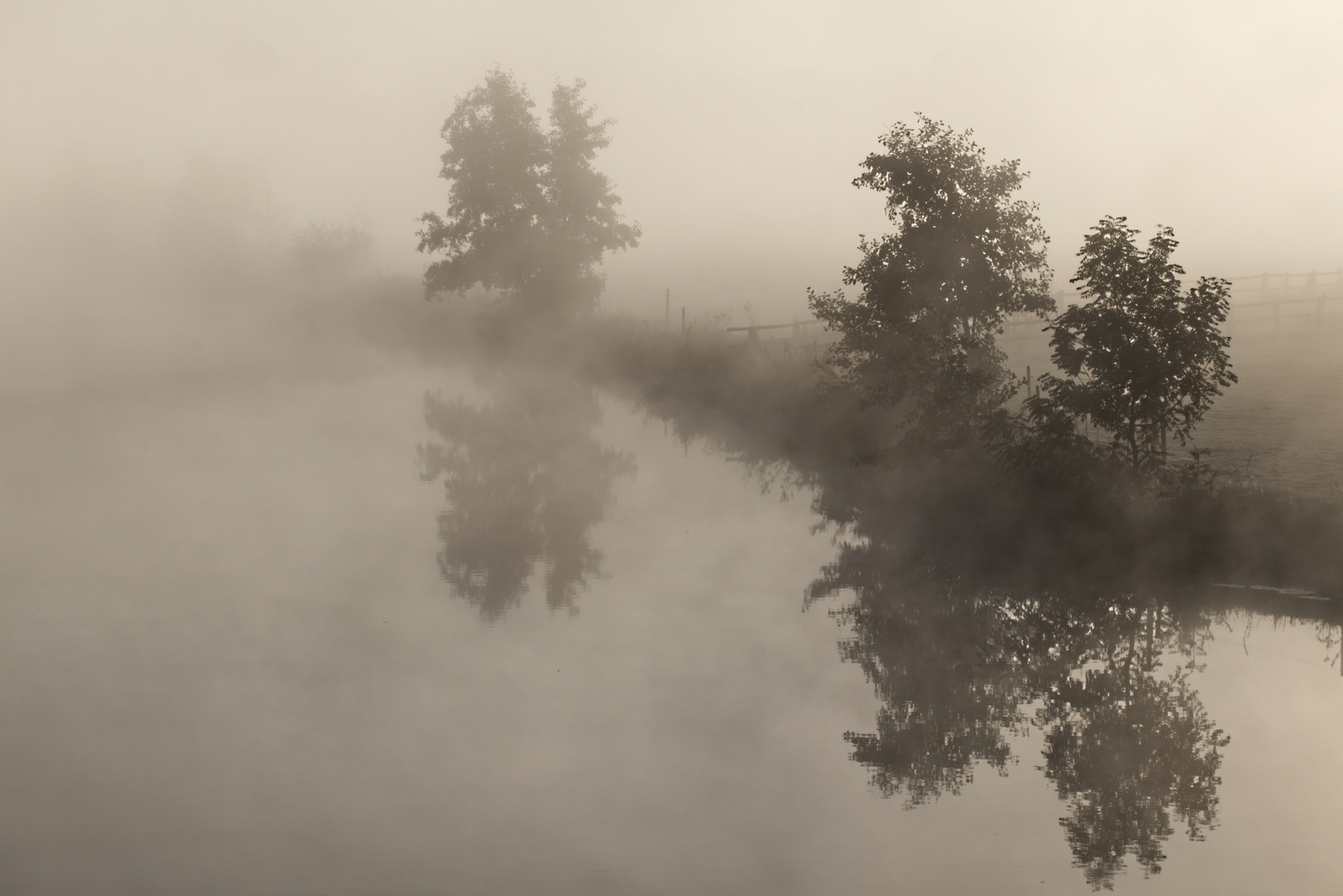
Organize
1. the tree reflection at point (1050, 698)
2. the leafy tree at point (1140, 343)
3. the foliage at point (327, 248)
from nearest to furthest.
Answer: the tree reflection at point (1050, 698) → the leafy tree at point (1140, 343) → the foliage at point (327, 248)

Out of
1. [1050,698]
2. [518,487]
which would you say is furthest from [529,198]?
[1050,698]

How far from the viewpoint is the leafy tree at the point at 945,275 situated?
2492 centimetres

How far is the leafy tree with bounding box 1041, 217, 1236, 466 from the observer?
67.1 feet

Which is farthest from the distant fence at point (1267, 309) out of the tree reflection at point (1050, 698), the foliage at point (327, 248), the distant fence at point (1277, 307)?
the foliage at point (327, 248)

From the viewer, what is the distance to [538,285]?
54781 millimetres

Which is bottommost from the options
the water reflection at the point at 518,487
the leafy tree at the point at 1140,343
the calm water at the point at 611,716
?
the calm water at the point at 611,716

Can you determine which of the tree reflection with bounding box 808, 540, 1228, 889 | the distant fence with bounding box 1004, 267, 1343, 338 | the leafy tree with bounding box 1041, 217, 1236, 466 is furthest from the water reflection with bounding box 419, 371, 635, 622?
the distant fence with bounding box 1004, 267, 1343, 338

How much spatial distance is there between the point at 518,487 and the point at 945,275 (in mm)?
10666

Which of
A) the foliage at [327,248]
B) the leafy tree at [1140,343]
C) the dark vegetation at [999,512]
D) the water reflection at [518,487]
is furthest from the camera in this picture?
the foliage at [327,248]

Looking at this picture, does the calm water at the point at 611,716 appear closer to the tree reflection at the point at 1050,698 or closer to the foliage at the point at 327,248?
the tree reflection at the point at 1050,698

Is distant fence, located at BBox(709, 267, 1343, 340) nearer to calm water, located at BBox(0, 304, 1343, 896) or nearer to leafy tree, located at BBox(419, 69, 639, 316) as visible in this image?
leafy tree, located at BBox(419, 69, 639, 316)

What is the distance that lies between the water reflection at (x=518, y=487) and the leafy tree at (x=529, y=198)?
1010 cm

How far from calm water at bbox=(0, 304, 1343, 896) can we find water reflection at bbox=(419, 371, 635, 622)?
173 mm

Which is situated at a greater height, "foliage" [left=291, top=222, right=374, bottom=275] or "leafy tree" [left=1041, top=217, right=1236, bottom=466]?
"foliage" [left=291, top=222, right=374, bottom=275]
